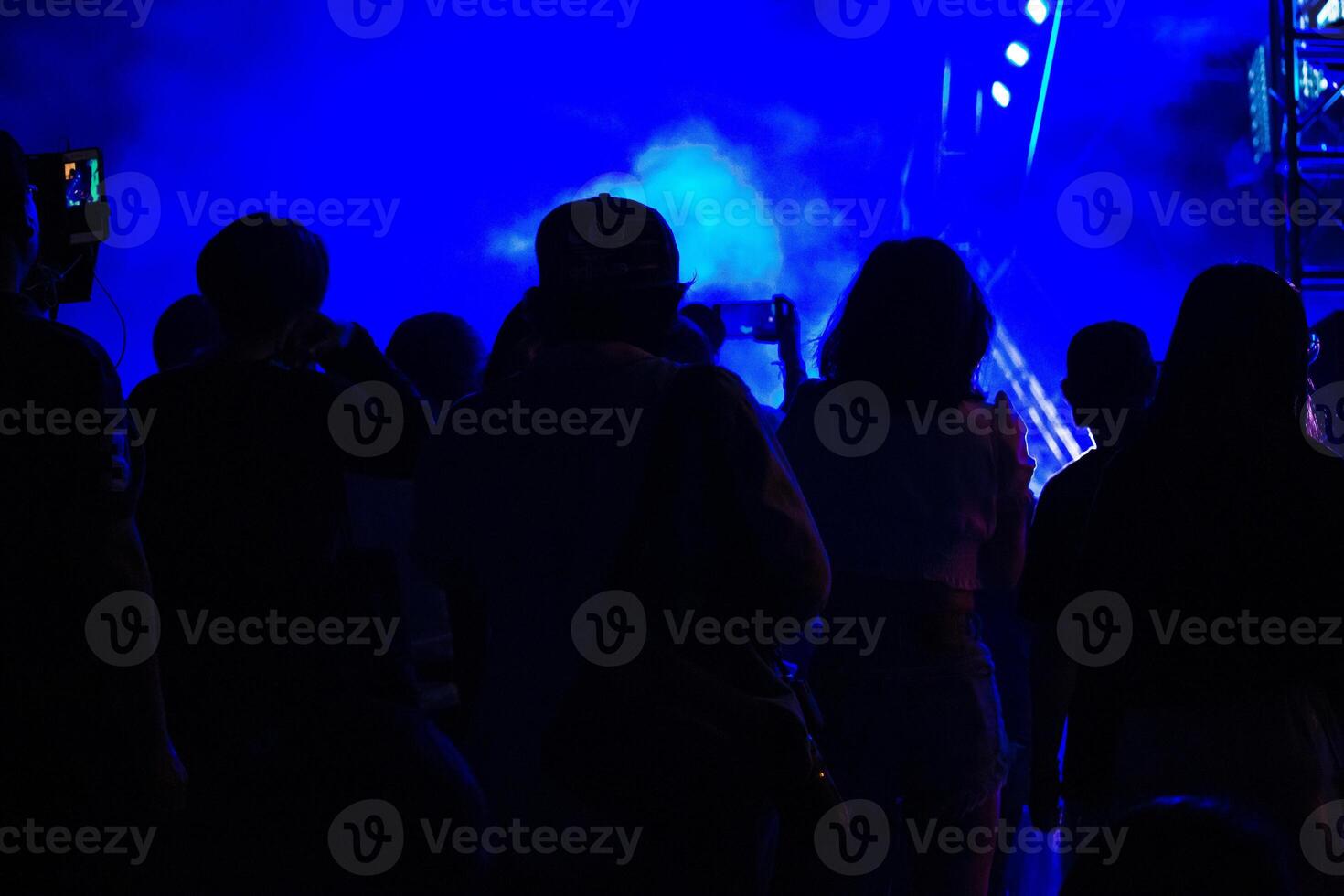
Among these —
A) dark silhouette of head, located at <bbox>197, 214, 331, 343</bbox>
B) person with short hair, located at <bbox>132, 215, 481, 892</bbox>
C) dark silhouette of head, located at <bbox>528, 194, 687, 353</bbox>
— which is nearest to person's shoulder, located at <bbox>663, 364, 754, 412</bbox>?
dark silhouette of head, located at <bbox>528, 194, 687, 353</bbox>

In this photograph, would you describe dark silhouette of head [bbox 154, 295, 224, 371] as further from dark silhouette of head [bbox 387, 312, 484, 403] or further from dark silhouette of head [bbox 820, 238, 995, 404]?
dark silhouette of head [bbox 820, 238, 995, 404]

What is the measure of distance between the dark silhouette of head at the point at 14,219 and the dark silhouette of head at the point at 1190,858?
163 cm

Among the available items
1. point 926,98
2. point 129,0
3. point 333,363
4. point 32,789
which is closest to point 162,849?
point 32,789

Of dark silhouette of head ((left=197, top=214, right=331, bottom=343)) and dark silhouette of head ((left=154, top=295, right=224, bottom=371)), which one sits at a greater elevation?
dark silhouette of head ((left=154, top=295, right=224, bottom=371))

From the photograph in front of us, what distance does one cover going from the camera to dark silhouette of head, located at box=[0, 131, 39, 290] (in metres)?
1.54

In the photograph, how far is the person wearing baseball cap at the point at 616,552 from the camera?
51.9 inches

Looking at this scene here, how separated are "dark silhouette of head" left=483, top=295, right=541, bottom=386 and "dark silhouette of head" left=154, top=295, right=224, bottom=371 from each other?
916 mm

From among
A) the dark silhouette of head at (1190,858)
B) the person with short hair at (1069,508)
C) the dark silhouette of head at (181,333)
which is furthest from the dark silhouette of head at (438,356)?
the dark silhouette of head at (1190,858)

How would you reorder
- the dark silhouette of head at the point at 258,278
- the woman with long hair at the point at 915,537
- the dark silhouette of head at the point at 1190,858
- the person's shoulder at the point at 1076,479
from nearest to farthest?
the dark silhouette of head at the point at 1190,858 < the dark silhouette of head at the point at 258,278 < the woman with long hair at the point at 915,537 < the person's shoulder at the point at 1076,479

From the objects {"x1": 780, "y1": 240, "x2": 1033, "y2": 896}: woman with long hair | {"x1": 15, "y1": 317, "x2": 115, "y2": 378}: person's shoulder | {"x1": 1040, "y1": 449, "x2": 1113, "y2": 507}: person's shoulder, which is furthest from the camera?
{"x1": 1040, "y1": 449, "x2": 1113, "y2": 507}: person's shoulder

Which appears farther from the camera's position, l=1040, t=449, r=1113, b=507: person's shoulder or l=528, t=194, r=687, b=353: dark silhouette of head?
l=1040, t=449, r=1113, b=507: person's shoulder

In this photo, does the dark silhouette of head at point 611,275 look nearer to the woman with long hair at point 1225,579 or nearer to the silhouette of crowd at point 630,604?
the silhouette of crowd at point 630,604

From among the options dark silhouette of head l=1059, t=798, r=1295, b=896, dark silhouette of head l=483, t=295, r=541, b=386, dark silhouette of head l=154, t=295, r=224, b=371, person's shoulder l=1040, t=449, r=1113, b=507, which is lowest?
dark silhouette of head l=1059, t=798, r=1295, b=896

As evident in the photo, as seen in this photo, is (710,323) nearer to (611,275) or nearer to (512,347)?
(512,347)
